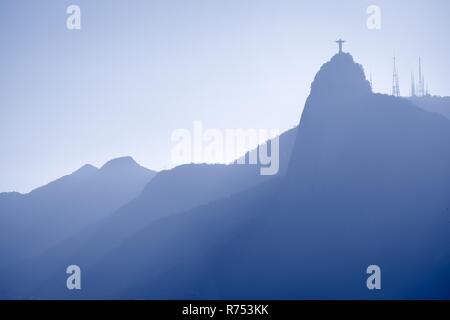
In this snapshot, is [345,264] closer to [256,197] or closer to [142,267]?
[256,197]

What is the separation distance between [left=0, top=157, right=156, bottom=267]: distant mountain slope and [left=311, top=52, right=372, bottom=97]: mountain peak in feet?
273

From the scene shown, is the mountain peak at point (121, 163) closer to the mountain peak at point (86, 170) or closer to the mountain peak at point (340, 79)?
the mountain peak at point (86, 170)

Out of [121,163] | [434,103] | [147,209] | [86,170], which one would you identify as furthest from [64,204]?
[434,103]

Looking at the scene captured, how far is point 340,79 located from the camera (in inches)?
3524

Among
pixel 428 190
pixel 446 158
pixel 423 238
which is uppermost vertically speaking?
pixel 446 158

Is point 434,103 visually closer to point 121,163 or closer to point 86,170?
point 121,163

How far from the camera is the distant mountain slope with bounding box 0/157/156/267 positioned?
148m

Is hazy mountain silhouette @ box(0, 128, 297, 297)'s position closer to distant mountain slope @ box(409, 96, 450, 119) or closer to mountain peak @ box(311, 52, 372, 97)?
mountain peak @ box(311, 52, 372, 97)

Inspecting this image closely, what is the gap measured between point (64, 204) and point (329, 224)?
122137 mm

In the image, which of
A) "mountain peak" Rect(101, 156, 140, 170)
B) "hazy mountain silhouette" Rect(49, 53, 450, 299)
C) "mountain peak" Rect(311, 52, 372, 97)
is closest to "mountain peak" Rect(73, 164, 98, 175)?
"mountain peak" Rect(101, 156, 140, 170)

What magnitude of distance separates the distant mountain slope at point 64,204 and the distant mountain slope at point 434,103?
92786 mm
